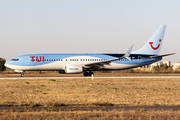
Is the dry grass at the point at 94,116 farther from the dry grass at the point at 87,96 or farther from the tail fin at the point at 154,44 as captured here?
the tail fin at the point at 154,44

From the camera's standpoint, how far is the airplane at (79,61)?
4694 cm

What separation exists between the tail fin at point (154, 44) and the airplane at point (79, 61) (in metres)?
0.20

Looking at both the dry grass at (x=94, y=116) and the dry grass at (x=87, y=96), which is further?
the dry grass at (x=87, y=96)

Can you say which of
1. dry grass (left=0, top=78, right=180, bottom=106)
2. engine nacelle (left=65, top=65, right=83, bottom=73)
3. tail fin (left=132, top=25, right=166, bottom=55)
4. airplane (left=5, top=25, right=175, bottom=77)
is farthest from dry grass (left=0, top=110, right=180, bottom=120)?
tail fin (left=132, top=25, right=166, bottom=55)

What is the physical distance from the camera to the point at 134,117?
39.2 feet

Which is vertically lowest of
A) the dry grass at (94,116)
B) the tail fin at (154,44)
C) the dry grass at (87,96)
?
the dry grass at (87,96)

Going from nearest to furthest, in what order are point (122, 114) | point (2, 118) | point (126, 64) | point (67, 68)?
point (2, 118), point (122, 114), point (67, 68), point (126, 64)

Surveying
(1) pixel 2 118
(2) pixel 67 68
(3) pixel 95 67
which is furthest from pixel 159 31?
(1) pixel 2 118

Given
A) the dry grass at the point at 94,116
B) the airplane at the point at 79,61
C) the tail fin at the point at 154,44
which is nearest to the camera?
the dry grass at the point at 94,116

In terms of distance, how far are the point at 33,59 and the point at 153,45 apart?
897 inches

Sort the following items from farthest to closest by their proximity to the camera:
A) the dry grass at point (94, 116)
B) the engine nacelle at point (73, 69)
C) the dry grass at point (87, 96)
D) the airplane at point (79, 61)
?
1. the airplane at point (79, 61)
2. the engine nacelle at point (73, 69)
3. the dry grass at point (87, 96)
4. the dry grass at point (94, 116)

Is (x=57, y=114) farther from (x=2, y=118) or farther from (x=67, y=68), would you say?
(x=67, y=68)

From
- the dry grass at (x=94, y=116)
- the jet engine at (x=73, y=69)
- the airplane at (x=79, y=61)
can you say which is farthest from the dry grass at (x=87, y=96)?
the airplane at (x=79, y=61)

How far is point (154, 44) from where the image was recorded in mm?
52500
